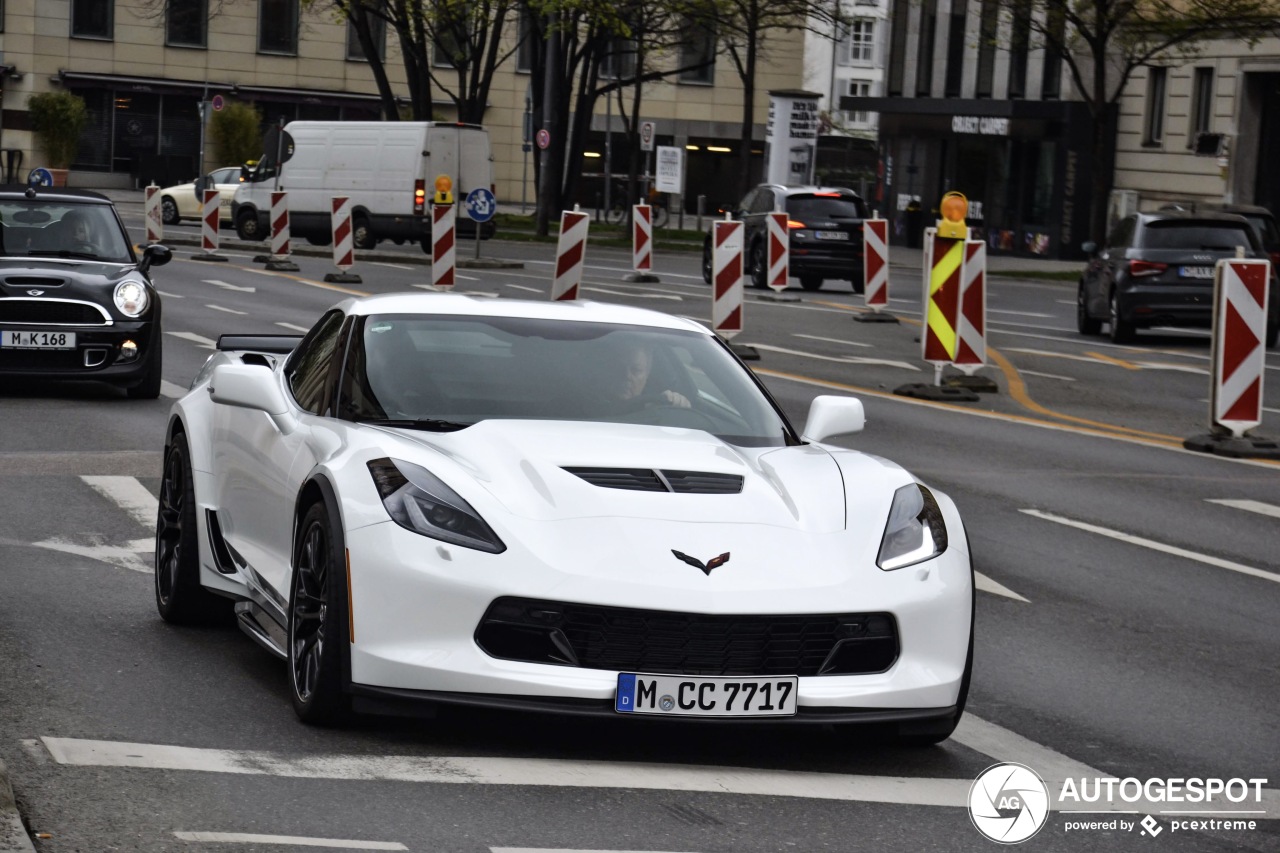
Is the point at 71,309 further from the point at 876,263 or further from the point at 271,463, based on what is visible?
the point at 876,263

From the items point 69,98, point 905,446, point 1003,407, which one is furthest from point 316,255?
point 69,98

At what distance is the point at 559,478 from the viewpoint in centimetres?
560

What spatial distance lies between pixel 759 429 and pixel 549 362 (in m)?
0.68

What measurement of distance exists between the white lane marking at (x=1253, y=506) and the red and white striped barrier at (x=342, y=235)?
69.5 ft

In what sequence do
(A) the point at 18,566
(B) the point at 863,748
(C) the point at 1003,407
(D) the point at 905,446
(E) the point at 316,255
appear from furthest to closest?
1. (E) the point at 316,255
2. (C) the point at 1003,407
3. (D) the point at 905,446
4. (A) the point at 18,566
5. (B) the point at 863,748

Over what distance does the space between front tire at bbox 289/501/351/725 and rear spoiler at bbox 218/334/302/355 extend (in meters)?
2.35

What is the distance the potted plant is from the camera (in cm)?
6800

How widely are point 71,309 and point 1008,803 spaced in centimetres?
1099

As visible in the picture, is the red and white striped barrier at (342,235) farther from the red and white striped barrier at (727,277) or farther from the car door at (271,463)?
the car door at (271,463)

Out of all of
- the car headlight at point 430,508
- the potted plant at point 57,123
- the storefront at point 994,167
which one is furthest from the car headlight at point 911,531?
the potted plant at point 57,123

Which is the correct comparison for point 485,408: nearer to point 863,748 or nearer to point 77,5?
point 863,748

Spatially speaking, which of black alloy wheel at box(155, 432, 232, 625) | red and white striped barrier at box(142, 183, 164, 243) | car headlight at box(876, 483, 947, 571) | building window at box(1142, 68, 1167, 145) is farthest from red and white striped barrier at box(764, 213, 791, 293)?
building window at box(1142, 68, 1167, 145)

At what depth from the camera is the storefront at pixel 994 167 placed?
5134 centimetres

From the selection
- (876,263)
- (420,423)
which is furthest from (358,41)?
(420,423)
